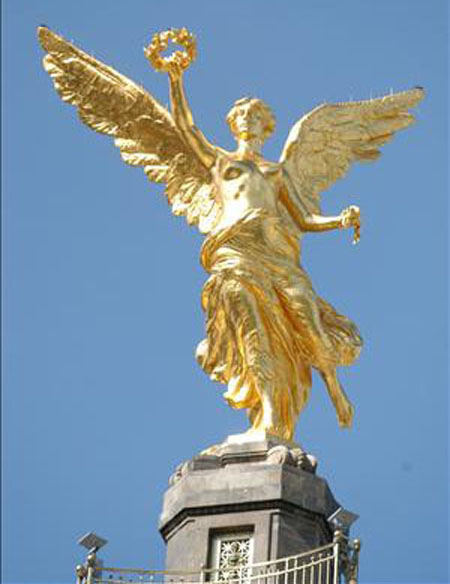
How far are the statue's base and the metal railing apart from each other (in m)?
0.36

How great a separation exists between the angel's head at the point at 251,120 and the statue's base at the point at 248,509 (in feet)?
17.5

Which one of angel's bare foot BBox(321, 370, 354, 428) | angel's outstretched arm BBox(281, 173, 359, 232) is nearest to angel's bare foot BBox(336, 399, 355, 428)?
angel's bare foot BBox(321, 370, 354, 428)

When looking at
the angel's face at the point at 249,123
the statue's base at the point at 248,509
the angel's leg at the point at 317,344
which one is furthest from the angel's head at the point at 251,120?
the statue's base at the point at 248,509

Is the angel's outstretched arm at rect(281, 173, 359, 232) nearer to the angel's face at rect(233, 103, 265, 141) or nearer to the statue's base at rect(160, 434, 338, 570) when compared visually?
the angel's face at rect(233, 103, 265, 141)

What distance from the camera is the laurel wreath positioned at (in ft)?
132

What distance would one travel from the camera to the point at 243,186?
39.3m

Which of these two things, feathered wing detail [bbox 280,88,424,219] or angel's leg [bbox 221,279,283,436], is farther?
feathered wing detail [bbox 280,88,424,219]

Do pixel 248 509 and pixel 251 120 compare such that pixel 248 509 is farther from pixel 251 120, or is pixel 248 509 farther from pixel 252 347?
pixel 251 120

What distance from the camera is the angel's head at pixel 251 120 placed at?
132 ft

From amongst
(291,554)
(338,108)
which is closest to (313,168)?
(338,108)

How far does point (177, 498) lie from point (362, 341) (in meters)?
3.79

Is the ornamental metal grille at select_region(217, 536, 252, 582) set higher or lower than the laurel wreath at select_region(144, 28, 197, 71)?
lower

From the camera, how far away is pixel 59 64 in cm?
4150

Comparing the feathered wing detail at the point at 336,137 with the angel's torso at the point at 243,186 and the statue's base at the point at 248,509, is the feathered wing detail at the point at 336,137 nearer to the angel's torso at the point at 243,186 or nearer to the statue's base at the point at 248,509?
the angel's torso at the point at 243,186
